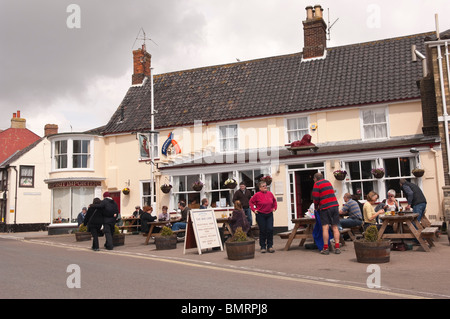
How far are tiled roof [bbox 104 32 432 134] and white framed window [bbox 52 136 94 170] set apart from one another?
161 cm

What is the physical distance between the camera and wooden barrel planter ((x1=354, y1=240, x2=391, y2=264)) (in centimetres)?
989

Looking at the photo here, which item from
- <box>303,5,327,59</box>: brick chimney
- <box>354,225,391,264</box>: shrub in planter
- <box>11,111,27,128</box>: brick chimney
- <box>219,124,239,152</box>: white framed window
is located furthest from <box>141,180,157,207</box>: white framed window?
<box>11,111,27,128</box>: brick chimney

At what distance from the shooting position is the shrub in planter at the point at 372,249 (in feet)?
32.5

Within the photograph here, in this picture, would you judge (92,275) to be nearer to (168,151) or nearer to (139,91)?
(168,151)

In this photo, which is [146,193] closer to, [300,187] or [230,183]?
[230,183]

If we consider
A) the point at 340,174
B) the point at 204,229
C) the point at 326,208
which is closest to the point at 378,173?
the point at 340,174

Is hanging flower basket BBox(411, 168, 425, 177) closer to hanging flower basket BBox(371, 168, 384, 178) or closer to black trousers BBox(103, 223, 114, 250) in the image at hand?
hanging flower basket BBox(371, 168, 384, 178)

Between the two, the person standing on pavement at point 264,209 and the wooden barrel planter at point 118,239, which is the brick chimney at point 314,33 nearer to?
the wooden barrel planter at point 118,239

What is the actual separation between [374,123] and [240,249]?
1189 centimetres

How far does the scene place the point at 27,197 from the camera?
3644 cm

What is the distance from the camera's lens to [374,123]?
20656mm

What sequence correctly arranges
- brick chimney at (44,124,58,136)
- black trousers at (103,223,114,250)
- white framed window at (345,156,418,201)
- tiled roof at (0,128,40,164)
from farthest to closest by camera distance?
tiled roof at (0,128,40,164)
brick chimney at (44,124,58,136)
white framed window at (345,156,418,201)
black trousers at (103,223,114,250)
